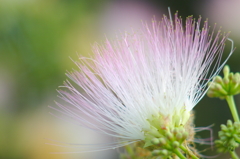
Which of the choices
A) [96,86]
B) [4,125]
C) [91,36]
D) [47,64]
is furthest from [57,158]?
[96,86]

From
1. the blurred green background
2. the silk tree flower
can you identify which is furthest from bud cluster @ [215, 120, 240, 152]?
the blurred green background

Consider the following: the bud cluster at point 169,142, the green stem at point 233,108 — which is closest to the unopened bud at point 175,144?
the bud cluster at point 169,142

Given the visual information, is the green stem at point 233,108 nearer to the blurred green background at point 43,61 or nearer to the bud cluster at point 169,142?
the bud cluster at point 169,142

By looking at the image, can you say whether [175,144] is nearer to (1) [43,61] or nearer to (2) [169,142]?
(2) [169,142]

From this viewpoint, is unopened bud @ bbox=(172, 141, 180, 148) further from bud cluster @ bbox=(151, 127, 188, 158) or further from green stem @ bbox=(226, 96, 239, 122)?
green stem @ bbox=(226, 96, 239, 122)

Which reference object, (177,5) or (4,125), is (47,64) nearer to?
(4,125)
